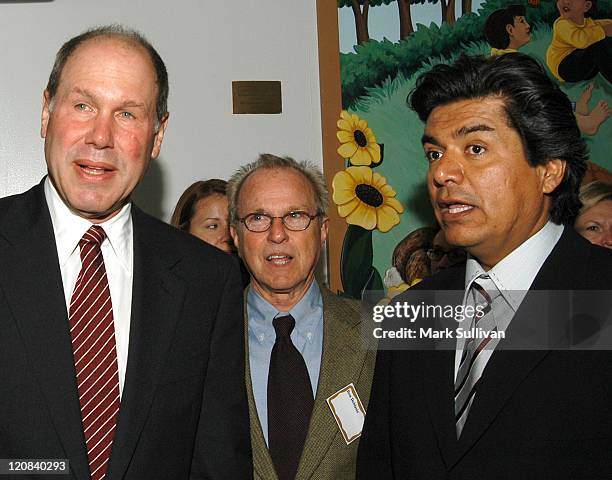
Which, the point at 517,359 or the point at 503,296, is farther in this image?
the point at 503,296

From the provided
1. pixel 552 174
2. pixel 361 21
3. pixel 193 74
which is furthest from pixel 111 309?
pixel 361 21

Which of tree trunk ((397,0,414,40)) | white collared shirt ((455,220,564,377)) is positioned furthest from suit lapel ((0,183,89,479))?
tree trunk ((397,0,414,40))

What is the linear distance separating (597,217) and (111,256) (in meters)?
1.85

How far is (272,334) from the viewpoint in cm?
234

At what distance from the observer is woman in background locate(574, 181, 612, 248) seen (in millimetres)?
2828

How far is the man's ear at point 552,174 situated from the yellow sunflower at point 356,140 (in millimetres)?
1630

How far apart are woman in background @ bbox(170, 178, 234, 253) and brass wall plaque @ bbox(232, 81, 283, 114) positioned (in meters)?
0.40

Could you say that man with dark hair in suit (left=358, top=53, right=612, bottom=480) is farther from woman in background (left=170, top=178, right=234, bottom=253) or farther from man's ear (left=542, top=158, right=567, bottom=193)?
woman in background (left=170, top=178, right=234, bottom=253)

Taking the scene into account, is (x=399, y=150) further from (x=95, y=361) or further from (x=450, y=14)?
(x=95, y=361)

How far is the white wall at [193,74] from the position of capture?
319cm

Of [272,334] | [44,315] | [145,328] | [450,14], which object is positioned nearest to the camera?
[44,315]

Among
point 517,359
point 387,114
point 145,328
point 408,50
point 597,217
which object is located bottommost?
point 517,359

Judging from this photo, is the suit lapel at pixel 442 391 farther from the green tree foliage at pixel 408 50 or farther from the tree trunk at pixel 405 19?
the tree trunk at pixel 405 19

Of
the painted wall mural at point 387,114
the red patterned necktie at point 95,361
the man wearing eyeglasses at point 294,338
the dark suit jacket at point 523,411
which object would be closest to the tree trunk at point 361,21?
the painted wall mural at point 387,114
